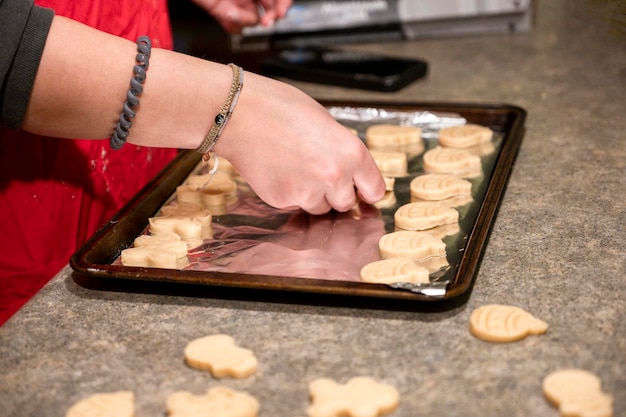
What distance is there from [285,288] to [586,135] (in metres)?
0.92

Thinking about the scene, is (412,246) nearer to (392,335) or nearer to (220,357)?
(392,335)

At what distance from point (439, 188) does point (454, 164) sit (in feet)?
0.39

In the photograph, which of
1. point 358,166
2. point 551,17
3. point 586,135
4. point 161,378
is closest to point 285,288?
point 161,378

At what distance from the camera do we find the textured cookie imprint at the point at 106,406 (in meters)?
0.85

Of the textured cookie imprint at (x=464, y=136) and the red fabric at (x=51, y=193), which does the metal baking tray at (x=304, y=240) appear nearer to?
the textured cookie imprint at (x=464, y=136)

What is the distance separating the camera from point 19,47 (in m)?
0.99

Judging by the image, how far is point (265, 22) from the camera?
72.1 inches

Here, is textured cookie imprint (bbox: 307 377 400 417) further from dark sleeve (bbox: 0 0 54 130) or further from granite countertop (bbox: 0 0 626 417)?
dark sleeve (bbox: 0 0 54 130)

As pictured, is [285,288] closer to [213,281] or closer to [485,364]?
[213,281]

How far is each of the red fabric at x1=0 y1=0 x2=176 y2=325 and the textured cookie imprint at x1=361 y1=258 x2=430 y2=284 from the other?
627 mm

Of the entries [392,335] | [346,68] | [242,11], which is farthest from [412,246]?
[346,68]

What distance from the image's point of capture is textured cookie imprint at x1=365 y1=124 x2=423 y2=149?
5.29ft

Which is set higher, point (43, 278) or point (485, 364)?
point (485, 364)

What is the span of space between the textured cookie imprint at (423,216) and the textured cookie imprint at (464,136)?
0.30m
